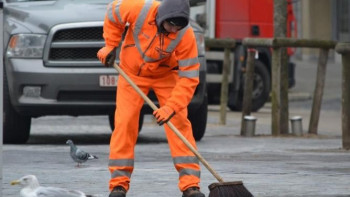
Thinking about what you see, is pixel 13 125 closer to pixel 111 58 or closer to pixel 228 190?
pixel 111 58

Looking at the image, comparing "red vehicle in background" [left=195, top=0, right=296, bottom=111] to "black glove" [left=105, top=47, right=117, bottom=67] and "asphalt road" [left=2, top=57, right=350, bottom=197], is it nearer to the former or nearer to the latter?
"asphalt road" [left=2, top=57, right=350, bottom=197]

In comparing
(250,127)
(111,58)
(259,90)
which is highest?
(111,58)

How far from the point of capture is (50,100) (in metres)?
12.8

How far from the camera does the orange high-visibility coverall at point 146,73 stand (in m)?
8.48

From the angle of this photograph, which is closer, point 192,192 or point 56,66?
point 192,192

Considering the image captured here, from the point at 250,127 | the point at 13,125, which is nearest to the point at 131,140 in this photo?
the point at 13,125

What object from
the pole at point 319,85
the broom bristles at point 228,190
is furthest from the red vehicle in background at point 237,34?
the broom bristles at point 228,190

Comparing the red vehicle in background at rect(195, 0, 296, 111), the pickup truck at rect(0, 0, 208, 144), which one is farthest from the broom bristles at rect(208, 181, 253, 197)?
the red vehicle in background at rect(195, 0, 296, 111)

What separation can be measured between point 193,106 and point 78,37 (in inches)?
51.5

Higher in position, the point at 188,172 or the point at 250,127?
the point at 188,172

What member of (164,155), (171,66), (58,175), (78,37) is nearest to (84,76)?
(78,37)

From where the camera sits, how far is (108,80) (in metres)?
12.7

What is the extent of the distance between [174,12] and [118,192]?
3.88 ft

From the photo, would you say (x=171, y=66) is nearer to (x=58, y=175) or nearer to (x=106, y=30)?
(x=106, y=30)
